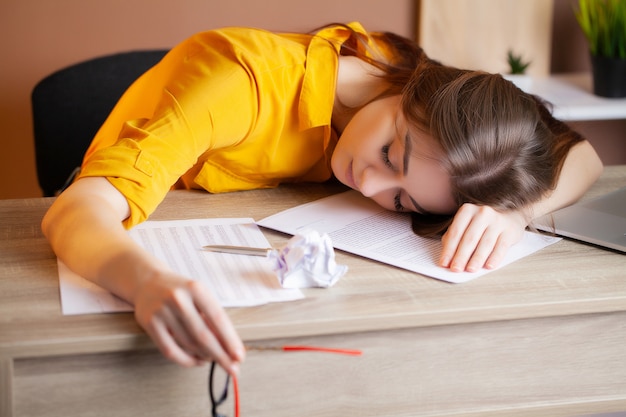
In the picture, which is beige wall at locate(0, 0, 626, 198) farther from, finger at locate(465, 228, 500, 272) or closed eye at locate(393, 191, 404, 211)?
finger at locate(465, 228, 500, 272)

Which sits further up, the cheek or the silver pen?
the silver pen

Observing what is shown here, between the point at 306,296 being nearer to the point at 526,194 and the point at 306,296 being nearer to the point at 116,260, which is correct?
the point at 116,260

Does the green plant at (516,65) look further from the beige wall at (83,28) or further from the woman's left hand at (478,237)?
the woman's left hand at (478,237)

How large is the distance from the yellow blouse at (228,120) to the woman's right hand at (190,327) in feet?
0.87

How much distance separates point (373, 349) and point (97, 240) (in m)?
0.33

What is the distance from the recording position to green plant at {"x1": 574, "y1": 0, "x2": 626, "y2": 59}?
216 cm

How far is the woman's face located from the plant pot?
47.9 inches

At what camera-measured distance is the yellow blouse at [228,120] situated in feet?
3.47

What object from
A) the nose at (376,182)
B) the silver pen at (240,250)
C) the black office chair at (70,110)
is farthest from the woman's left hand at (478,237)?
the black office chair at (70,110)

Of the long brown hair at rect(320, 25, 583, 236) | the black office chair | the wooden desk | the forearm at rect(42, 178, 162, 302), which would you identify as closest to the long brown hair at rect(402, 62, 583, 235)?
the long brown hair at rect(320, 25, 583, 236)

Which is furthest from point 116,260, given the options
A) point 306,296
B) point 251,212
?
point 251,212

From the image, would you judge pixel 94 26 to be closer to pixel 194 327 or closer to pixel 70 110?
pixel 70 110

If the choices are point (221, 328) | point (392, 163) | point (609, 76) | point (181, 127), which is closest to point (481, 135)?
point (392, 163)

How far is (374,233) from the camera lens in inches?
44.7
